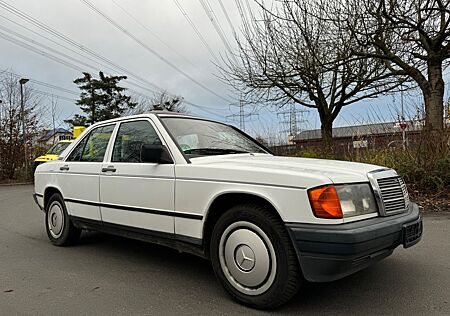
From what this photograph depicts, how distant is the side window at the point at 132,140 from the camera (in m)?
3.88

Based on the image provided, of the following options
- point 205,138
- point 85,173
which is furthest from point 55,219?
point 205,138

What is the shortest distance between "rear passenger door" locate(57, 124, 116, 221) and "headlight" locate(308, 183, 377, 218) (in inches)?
104

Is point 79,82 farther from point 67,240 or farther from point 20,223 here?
point 67,240

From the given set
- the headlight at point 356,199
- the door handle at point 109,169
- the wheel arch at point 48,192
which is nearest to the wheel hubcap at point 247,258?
the headlight at point 356,199

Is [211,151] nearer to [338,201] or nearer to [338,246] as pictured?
[338,201]

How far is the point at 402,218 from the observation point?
292 cm

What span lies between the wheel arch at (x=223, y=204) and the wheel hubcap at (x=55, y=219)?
2.59 metres

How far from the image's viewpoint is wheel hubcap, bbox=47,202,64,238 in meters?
4.92

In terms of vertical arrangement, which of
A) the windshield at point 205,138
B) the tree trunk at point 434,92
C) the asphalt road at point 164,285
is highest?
the tree trunk at point 434,92

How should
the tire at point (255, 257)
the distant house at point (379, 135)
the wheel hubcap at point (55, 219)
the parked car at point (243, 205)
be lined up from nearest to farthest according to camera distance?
the parked car at point (243, 205) < the tire at point (255, 257) < the wheel hubcap at point (55, 219) < the distant house at point (379, 135)

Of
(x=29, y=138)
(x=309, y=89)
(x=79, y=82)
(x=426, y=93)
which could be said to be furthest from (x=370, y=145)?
(x=79, y=82)

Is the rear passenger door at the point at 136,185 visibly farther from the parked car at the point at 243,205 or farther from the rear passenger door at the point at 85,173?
the rear passenger door at the point at 85,173

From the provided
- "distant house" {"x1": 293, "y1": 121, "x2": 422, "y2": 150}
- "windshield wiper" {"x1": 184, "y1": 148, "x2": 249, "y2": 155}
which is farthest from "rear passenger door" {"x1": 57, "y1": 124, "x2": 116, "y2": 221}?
"distant house" {"x1": 293, "y1": 121, "x2": 422, "y2": 150}

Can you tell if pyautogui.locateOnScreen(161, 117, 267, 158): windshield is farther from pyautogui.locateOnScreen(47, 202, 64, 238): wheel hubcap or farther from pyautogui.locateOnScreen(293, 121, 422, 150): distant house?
pyautogui.locateOnScreen(293, 121, 422, 150): distant house
